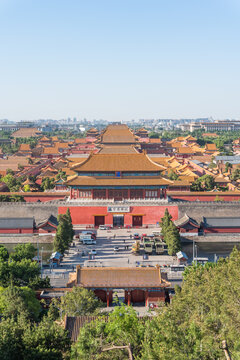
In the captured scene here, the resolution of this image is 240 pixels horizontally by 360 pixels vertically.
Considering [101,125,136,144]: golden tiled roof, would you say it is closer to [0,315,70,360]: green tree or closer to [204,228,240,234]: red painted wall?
[204,228,240,234]: red painted wall

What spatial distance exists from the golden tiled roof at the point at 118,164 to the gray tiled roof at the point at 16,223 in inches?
332

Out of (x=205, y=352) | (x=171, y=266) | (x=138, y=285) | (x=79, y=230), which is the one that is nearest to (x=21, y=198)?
(x=79, y=230)

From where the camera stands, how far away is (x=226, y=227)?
41.6 meters

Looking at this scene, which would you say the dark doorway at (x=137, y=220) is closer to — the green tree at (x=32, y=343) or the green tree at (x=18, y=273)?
the green tree at (x=18, y=273)

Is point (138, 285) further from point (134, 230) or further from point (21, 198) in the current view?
point (21, 198)

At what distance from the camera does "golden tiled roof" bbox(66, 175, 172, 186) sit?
44.7 metres

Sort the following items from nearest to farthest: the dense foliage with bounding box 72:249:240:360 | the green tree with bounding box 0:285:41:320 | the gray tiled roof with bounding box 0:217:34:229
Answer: the dense foliage with bounding box 72:249:240:360 → the green tree with bounding box 0:285:41:320 → the gray tiled roof with bounding box 0:217:34:229

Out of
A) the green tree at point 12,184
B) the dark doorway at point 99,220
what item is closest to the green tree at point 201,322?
the dark doorway at point 99,220

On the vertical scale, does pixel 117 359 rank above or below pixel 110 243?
above

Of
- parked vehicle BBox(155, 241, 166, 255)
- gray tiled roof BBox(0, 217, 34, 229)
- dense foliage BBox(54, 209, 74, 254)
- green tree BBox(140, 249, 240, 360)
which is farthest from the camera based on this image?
gray tiled roof BBox(0, 217, 34, 229)

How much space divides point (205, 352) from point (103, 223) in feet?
109

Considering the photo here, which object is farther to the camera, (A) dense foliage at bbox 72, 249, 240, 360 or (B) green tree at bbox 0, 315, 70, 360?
(B) green tree at bbox 0, 315, 70, 360

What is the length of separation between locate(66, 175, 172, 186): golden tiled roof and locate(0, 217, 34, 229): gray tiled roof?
6.58m

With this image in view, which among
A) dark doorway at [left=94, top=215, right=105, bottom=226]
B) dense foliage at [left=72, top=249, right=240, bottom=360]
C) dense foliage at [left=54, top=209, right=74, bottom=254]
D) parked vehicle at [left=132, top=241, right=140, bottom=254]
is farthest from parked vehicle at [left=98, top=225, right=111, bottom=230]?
dense foliage at [left=72, top=249, right=240, bottom=360]
